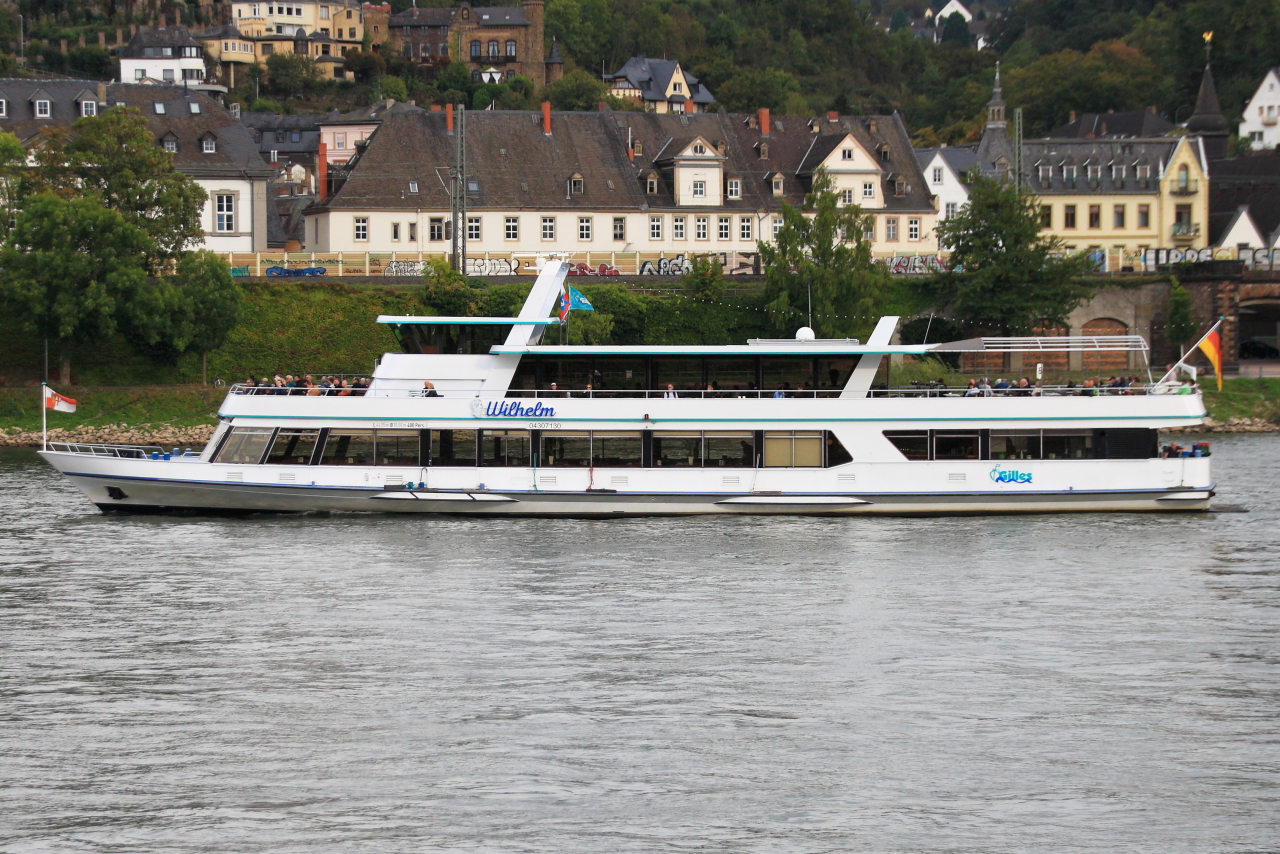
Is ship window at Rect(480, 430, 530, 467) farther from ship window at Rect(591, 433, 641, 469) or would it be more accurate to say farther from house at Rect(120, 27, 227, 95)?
house at Rect(120, 27, 227, 95)

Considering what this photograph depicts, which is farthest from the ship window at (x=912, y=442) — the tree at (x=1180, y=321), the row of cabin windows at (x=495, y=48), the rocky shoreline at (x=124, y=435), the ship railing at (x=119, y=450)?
the row of cabin windows at (x=495, y=48)

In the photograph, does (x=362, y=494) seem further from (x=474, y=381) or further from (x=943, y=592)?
(x=943, y=592)

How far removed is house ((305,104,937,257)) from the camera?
81.1 m

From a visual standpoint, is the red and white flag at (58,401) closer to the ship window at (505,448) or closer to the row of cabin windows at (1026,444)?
the ship window at (505,448)

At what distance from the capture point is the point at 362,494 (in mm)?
38562

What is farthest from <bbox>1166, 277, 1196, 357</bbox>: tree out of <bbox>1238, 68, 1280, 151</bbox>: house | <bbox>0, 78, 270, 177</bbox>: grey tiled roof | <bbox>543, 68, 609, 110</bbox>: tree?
<bbox>543, 68, 609, 110</bbox>: tree

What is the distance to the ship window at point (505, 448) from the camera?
38.5 m

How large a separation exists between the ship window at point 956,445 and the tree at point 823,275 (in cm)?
3153

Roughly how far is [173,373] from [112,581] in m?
37.5

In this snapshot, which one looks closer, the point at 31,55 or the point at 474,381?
the point at 474,381

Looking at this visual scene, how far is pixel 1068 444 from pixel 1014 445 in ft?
4.31

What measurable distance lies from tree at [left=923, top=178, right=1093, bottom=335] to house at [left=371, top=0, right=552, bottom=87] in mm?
85494

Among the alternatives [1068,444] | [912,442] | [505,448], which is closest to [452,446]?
[505,448]

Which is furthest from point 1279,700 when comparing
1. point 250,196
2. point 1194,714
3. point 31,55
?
point 31,55
